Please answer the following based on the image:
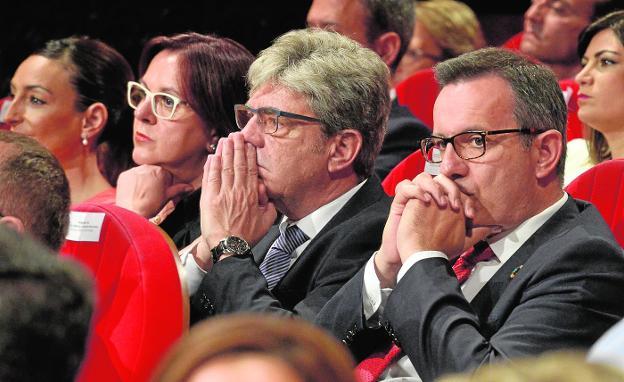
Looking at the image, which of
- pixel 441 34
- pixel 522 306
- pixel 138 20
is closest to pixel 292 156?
pixel 522 306

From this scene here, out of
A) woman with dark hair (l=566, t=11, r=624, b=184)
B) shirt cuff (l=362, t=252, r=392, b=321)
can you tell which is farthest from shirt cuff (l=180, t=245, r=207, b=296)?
woman with dark hair (l=566, t=11, r=624, b=184)

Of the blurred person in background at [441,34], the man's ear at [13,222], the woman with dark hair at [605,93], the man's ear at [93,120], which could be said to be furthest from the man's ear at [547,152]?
the blurred person in background at [441,34]

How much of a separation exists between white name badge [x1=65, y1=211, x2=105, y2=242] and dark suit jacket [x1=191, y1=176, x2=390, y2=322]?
0.94 ft

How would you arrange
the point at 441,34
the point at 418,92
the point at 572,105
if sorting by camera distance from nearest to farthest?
the point at 572,105
the point at 418,92
the point at 441,34

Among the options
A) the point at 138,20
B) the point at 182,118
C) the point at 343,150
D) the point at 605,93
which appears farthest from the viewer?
the point at 138,20

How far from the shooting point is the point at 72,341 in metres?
1.26

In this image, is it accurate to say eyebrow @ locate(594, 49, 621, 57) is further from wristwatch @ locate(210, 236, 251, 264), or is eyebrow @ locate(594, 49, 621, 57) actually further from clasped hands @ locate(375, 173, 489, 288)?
wristwatch @ locate(210, 236, 251, 264)

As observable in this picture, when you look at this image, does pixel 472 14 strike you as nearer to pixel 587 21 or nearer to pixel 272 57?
pixel 587 21

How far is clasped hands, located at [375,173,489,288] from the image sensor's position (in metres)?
2.32

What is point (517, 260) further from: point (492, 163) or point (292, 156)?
point (292, 156)

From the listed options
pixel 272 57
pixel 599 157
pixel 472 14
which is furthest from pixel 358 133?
pixel 472 14

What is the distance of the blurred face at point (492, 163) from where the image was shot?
7.84 feet

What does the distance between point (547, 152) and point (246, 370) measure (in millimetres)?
1562

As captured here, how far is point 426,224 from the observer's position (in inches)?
92.1
